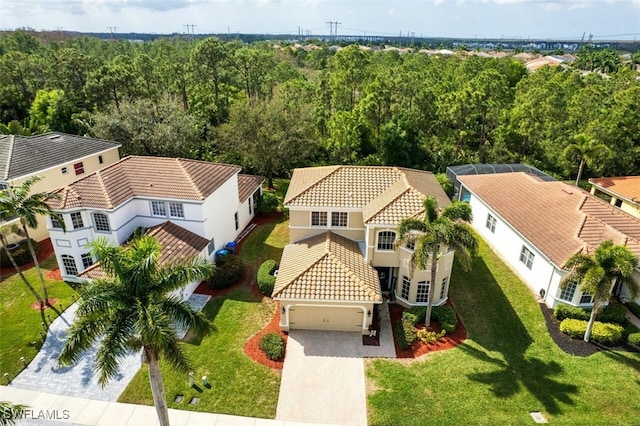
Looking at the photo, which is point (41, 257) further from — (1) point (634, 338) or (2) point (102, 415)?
(1) point (634, 338)

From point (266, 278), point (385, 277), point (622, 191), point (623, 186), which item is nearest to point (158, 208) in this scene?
point (266, 278)

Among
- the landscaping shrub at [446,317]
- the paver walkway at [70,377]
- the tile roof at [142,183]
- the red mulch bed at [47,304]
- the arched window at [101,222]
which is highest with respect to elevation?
the tile roof at [142,183]

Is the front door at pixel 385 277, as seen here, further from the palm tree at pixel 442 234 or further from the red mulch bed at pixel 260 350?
the red mulch bed at pixel 260 350

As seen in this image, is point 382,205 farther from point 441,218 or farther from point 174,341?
point 174,341

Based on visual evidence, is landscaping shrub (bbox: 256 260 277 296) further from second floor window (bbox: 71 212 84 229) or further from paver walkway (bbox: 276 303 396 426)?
second floor window (bbox: 71 212 84 229)

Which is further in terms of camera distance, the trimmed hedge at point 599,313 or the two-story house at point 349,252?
the trimmed hedge at point 599,313

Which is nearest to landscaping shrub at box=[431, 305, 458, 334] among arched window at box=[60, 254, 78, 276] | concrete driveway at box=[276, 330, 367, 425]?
concrete driveway at box=[276, 330, 367, 425]

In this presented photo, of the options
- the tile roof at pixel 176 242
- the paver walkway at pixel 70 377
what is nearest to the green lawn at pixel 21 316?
the paver walkway at pixel 70 377
